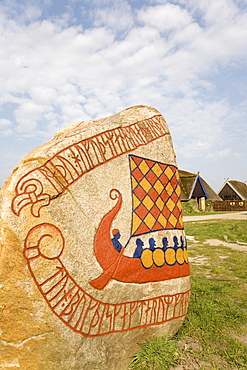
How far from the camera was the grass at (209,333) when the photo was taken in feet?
8.11

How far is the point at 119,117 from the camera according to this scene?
10.2 feet

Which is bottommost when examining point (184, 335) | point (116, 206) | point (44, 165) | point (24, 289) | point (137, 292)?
point (184, 335)

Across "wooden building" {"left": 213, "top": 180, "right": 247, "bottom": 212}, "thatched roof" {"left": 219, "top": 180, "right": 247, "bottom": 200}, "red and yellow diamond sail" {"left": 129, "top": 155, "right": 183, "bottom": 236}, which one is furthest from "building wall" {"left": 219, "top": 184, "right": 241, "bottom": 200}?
"red and yellow diamond sail" {"left": 129, "top": 155, "right": 183, "bottom": 236}

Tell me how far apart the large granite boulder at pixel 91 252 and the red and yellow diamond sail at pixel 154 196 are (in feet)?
0.04

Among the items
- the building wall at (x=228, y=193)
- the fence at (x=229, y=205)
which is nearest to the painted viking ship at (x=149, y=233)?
the fence at (x=229, y=205)

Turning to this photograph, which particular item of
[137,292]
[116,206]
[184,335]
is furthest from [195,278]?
[116,206]

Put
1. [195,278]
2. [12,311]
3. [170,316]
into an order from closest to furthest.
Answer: [12,311] < [170,316] < [195,278]

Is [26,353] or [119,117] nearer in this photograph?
[26,353]

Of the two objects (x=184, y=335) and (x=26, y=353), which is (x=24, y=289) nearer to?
(x=26, y=353)

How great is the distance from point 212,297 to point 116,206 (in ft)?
7.18

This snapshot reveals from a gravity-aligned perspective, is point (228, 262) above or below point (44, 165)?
below

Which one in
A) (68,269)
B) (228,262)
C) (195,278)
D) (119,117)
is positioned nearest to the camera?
(68,269)

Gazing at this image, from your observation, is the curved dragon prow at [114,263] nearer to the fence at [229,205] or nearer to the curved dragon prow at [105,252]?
the curved dragon prow at [105,252]

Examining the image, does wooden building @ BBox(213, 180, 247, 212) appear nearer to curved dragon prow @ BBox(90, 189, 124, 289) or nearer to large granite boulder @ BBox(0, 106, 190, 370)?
large granite boulder @ BBox(0, 106, 190, 370)
